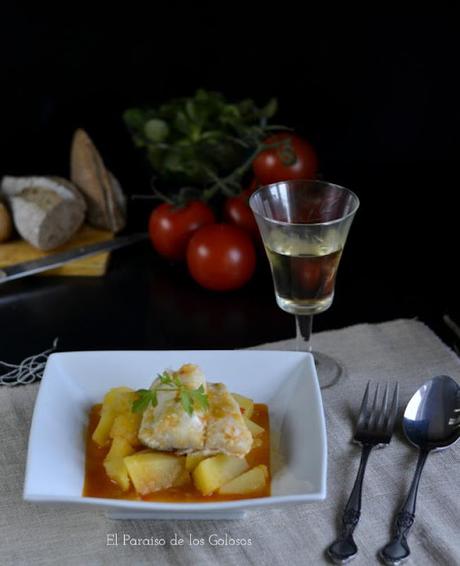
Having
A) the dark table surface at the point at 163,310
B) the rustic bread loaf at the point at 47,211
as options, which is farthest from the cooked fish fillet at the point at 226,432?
the rustic bread loaf at the point at 47,211

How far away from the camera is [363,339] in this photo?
5.41ft

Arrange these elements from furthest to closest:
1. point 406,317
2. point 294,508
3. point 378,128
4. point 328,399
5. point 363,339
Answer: point 378,128 → point 406,317 → point 363,339 → point 328,399 → point 294,508

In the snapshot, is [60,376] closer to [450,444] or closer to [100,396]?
[100,396]

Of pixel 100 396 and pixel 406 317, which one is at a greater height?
pixel 100 396

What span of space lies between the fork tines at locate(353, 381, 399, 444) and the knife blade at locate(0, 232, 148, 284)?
31.5 inches

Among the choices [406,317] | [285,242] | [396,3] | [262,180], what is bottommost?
[406,317]

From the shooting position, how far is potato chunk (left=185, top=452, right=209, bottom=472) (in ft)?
3.80

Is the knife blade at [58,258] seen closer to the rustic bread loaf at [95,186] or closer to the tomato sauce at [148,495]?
the rustic bread loaf at [95,186]

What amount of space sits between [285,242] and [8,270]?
2.50 feet

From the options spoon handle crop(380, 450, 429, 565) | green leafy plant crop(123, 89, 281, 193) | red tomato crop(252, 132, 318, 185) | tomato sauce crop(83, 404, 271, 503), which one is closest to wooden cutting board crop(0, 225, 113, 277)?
green leafy plant crop(123, 89, 281, 193)

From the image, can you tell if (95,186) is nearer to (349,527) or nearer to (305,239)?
(305,239)

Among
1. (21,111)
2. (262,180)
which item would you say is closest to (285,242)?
(262,180)

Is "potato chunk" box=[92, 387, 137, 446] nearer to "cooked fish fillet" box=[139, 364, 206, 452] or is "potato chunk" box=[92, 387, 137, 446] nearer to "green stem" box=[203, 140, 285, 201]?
"cooked fish fillet" box=[139, 364, 206, 452]

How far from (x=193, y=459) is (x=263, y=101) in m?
1.38
